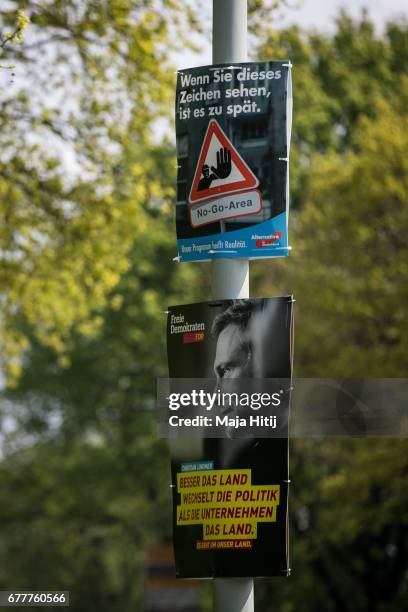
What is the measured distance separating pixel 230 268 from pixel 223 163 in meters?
0.57

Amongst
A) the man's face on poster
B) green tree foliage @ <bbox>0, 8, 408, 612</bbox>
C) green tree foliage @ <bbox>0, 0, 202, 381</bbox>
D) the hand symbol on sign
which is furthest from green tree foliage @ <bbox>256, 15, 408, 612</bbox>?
the man's face on poster

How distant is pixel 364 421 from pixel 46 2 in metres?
7.75

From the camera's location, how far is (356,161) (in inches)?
976

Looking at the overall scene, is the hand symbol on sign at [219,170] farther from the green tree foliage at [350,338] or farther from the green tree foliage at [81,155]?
the green tree foliage at [350,338]

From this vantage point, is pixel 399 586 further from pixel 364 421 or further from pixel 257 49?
pixel 364 421

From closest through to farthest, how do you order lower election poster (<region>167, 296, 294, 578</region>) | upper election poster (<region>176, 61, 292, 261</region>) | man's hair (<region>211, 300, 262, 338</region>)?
lower election poster (<region>167, 296, 294, 578</region>)
man's hair (<region>211, 300, 262, 338</region>)
upper election poster (<region>176, 61, 292, 261</region>)

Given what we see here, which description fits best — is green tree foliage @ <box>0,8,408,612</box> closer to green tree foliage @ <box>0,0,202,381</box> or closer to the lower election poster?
green tree foliage @ <box>0,0,202,381</box>

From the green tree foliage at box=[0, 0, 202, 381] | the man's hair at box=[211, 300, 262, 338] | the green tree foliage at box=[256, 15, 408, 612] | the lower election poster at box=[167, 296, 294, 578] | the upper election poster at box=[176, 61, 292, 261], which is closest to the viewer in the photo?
the lower election poster at box=[167, 296, 294, 578]

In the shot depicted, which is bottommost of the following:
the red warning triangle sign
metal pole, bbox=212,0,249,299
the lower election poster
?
the lower election poster

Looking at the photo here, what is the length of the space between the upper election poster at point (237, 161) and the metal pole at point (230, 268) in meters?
0.10

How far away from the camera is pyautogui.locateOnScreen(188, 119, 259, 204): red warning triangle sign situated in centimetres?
624

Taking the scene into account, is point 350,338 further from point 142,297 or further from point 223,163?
point 223,163

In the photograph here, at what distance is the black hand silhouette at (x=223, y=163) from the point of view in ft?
20.6

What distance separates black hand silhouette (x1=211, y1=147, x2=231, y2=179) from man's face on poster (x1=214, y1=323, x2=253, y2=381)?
85 cm
